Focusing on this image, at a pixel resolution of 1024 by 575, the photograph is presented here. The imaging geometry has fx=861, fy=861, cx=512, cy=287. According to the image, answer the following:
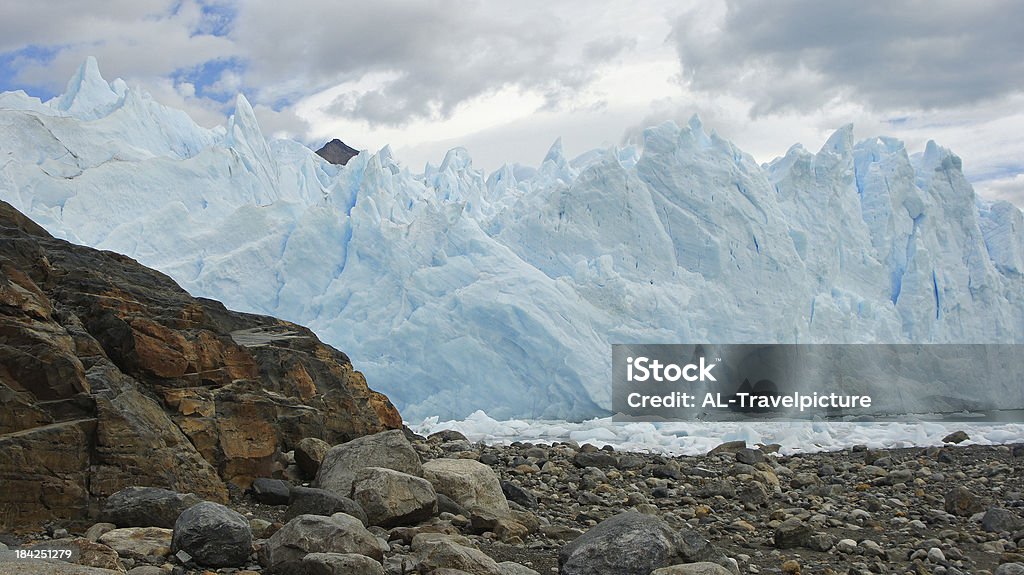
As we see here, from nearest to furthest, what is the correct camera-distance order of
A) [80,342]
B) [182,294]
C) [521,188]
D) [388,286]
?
[80,342] → [182,294] → [388,286] → [521,188]

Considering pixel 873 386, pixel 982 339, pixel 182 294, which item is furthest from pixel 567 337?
pixel 982 339

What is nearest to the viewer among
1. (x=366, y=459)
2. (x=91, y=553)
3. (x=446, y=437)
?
(x=91, y=553)

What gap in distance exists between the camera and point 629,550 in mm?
4676

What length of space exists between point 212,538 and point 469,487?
2.43 metres

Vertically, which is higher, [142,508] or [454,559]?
[142,508]

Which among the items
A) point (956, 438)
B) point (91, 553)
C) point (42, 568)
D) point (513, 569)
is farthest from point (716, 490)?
point (956, 438)

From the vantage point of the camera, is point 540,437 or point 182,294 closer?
point 182,294

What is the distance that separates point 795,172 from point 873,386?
564 cm

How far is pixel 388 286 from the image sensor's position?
18.5 m

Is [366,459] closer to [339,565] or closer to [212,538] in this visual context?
[212,538]

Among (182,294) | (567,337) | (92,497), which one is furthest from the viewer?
(567,337)

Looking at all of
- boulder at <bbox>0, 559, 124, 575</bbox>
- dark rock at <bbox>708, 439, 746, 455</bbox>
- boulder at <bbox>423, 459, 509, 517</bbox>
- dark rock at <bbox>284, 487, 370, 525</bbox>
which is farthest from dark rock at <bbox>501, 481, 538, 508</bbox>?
dark rock at <bbox>708, 439, 746, 455</bbox>

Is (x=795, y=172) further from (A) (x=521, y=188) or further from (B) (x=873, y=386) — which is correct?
(A) (x=521, y=188)

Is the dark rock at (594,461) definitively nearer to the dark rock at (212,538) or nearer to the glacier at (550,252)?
the dark rock at (212,538)
